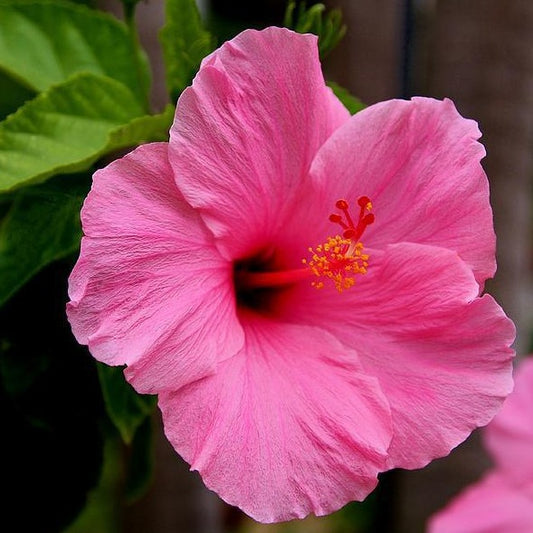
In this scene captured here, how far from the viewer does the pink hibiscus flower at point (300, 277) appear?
2.23 feet

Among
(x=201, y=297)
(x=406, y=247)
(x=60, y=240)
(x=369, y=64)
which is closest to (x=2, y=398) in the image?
(x=60, y=240)

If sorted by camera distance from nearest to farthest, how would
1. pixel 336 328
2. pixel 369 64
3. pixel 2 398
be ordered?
pixel 336 328
pixel 2 398
pixel 369 64

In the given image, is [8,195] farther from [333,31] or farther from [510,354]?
[510,354]

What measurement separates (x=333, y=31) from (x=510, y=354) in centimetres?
40

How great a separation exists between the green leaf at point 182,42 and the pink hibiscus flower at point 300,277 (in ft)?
0.47

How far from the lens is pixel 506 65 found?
5.36 feet

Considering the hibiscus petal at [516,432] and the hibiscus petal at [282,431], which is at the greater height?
the hibiscus petal at [282,431]

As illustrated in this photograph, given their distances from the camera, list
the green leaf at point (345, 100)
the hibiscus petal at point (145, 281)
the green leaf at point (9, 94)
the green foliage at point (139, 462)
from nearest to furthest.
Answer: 1. the hibiscus petal at point (145, 281)
2. the green leaf at point (345, 100)
3. the green foliage at point (139, 462)
4. the green leaf at point (9, 94)

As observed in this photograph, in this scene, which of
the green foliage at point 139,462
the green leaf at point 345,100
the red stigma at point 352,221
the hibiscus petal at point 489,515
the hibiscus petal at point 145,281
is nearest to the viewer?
the hibiscus petal at point 145,281

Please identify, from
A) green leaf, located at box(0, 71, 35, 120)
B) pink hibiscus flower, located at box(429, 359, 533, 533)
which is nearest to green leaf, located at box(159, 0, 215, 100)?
pink hibiscus flower, located at box(429, 359, 533, 533)

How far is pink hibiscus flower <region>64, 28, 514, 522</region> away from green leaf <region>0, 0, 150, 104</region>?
0.31 meters

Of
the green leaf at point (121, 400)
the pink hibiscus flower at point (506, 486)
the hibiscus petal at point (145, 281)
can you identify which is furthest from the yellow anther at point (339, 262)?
the pink hibiscus flower at point (506, 486)

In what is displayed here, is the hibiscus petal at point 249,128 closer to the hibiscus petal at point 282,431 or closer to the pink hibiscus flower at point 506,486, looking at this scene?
the hibiscus petal at point 282,431

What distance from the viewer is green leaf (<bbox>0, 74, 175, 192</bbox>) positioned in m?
0.76
